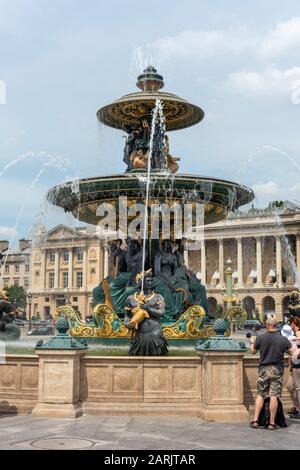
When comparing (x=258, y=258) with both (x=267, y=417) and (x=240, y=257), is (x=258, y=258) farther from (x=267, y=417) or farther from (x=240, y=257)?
(x=267, y=417)

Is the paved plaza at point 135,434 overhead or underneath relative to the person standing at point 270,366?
underneath

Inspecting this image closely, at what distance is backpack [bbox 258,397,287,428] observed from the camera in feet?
26.7

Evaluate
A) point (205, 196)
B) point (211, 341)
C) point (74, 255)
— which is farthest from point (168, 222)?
point (74, 255)

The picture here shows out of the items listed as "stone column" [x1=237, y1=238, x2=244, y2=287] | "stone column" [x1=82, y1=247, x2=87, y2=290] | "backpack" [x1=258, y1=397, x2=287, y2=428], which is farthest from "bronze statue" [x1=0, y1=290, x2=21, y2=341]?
"stone column" [x1=82, y1=247, x2=87, y2=290]

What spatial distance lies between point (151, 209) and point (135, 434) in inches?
299

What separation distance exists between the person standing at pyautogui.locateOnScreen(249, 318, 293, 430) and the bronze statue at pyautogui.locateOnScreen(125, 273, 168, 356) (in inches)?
84.7

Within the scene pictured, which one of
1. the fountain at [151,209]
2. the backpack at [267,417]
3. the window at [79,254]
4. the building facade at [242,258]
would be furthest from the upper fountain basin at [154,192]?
the window at [79,254]

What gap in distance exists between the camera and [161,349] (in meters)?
10.3

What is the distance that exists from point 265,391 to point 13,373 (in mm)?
3473

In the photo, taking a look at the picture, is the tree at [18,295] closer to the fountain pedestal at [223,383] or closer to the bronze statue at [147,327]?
the bronze statue at [147,327]

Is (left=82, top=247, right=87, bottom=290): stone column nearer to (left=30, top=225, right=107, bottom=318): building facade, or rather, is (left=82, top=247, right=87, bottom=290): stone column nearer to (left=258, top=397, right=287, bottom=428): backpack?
(left=30, top=225, right=107, bottom=318): building facade

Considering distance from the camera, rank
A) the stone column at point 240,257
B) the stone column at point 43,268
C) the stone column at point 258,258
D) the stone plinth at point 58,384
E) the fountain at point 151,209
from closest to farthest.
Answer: the stone plinth at point 58,384 < the fountain at point 151,209 < the stone column at point 258,258 < the stone column at point 240,257 < the stone column at point 43,268

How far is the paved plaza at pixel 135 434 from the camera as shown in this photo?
22.7ft

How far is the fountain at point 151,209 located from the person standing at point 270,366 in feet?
15.9
